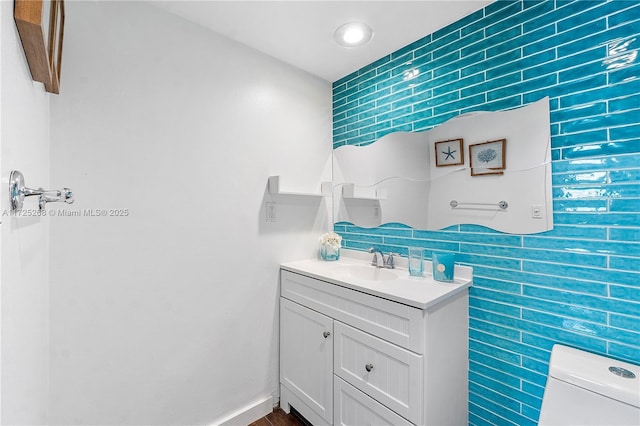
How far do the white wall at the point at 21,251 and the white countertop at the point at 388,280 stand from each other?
1.18m

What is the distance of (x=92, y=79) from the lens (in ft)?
4.30

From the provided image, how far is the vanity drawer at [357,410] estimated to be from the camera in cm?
131

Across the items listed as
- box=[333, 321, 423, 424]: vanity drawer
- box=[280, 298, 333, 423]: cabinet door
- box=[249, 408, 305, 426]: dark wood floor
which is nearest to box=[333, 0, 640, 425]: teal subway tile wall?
box=[333, 321, 423, 424]: vanity drawer

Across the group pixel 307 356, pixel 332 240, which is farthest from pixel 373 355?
pixel 332 240

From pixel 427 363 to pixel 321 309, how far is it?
0.63 meters

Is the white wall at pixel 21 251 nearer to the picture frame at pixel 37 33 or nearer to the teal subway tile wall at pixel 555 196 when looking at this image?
the picture frame at pixel 37 33

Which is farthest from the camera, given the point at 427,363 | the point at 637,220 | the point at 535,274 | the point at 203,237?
the point at 203,237

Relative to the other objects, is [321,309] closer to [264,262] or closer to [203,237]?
[264,262]

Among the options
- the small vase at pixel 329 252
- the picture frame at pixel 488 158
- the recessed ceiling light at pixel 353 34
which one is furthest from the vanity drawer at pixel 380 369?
the recessed ceiling light at pixel 353 34

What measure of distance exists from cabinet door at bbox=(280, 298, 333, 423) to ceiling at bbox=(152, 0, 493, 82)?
5.50 feet

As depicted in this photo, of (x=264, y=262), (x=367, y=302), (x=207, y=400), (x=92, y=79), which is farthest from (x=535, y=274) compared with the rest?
(x=92, y=79)

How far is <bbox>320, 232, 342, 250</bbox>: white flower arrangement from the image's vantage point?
212cm

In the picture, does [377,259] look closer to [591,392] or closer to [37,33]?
[591,392]

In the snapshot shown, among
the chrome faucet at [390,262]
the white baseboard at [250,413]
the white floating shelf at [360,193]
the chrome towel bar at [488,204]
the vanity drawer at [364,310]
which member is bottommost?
the white baseboard at [250,413]
